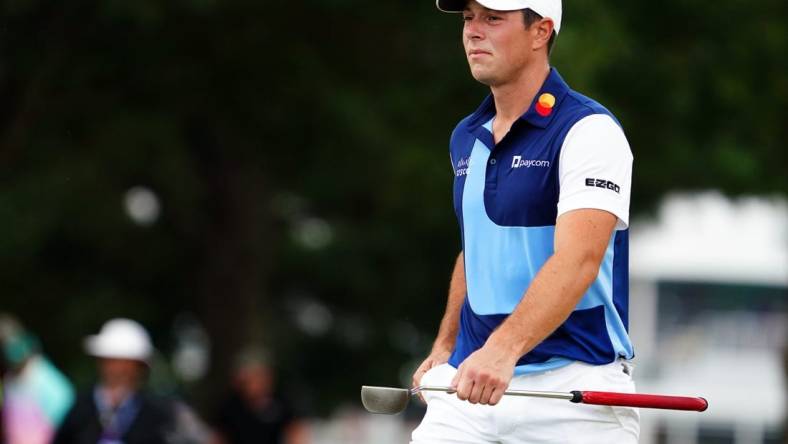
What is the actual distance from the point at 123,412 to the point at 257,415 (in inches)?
214

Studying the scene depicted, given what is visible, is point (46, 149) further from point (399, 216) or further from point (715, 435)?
point (715, 435)

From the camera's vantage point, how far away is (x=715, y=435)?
57.4 metres

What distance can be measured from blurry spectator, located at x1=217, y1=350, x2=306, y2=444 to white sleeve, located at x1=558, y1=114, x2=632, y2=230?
10562 mm

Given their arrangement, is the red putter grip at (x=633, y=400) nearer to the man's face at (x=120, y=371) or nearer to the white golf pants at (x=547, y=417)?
the white golf pants at (x=547, y=417)

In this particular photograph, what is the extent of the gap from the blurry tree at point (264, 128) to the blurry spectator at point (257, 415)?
286cm

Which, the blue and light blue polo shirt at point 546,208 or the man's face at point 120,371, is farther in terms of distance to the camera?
the man's face at point 120,371

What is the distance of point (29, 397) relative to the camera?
1195 cm

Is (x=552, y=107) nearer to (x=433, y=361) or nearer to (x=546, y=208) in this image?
(x=546, y=208)

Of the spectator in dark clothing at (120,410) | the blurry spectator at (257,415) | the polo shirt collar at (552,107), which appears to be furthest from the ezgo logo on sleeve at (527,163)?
the blurry spectator at (257,415)

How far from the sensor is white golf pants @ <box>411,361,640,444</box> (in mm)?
5207

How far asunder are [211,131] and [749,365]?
39.3 metres

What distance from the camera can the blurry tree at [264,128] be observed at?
16234 millimetres

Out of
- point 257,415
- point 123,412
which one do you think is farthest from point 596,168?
point 257,415

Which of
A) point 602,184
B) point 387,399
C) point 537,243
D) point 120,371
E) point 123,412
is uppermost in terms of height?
point 602,184
